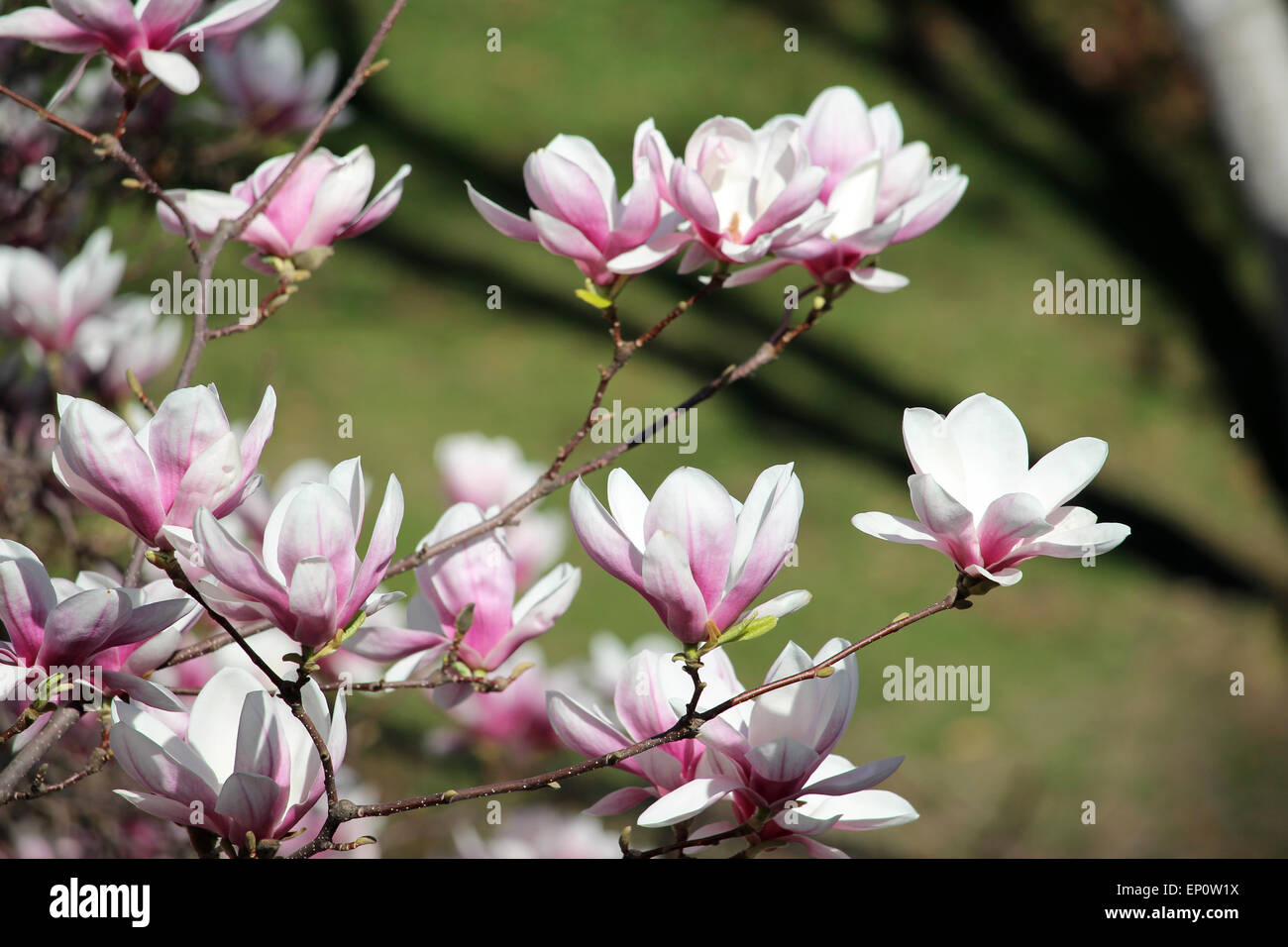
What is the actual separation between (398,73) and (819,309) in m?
4.04

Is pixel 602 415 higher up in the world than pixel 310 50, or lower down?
lower down

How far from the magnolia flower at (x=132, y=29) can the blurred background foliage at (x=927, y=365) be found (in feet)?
4.98

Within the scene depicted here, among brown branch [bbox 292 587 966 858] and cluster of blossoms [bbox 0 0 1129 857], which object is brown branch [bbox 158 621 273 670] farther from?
brown branch [bbox 292 587 966 858]

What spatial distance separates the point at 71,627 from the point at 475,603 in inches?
11.8

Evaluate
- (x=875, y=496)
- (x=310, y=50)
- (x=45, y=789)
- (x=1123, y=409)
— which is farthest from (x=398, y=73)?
(x=45, y=789)

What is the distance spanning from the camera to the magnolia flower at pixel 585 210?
0.83 m

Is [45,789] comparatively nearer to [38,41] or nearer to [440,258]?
[38,41]

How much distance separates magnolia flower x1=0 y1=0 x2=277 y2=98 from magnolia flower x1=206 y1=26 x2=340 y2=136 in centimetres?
54

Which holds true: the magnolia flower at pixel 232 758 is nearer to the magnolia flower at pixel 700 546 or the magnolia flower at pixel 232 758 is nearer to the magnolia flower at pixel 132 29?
the magnolia flower at pixel 700 546

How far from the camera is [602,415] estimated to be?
95 centimetres

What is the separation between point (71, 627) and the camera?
0.65 metres

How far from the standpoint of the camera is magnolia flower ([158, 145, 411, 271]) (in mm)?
896

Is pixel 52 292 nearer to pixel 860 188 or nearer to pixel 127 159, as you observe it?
pixel 127 159
